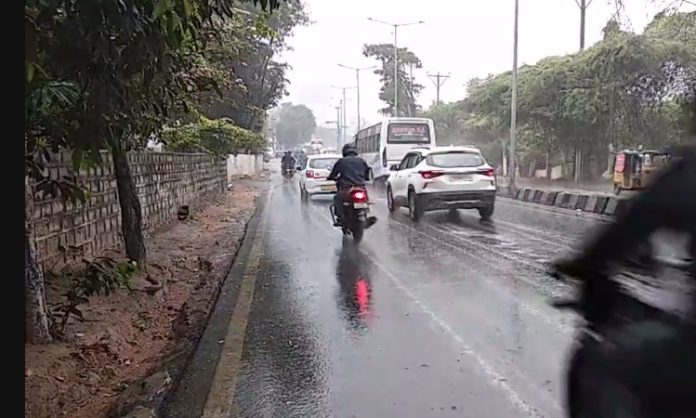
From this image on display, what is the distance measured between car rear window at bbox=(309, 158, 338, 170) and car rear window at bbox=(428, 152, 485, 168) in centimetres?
859

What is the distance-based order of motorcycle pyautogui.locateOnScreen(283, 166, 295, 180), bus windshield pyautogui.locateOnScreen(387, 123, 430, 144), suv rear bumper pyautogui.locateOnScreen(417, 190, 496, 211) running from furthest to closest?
motorcycle pyautogui.locateOnScreen(283, 166, 295, 180) < bus windshield pyautogui.locateOnScreen(387, 123, 430, 144) < suv rear bumper pyautogui.locateOnScreen(417, 190, 496, 211)

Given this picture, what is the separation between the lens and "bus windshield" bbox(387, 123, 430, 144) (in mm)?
33912

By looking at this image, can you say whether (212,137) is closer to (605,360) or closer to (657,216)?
(605,360)

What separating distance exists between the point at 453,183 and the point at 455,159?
0.60m

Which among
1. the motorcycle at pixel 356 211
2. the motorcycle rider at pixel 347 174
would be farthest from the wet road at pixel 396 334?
the motorcycle rider at pixel 347 174

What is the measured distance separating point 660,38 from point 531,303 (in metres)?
21.2

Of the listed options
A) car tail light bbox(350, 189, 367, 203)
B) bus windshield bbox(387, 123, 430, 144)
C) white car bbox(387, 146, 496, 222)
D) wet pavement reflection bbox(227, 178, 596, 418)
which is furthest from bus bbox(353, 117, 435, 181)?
wet pavement reflection bbox(227, 178, 596, 418)

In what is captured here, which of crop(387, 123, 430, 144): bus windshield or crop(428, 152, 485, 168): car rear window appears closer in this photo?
crop(428, 152, 485, 168): car rear window

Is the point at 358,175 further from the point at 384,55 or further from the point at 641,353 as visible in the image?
the point at 384,55

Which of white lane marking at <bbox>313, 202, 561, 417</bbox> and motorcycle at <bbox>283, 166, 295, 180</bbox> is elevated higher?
motorcycle at <bbox>283, 166, 295, 180</bbox>

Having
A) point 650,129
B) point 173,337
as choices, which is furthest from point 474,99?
point 173,337

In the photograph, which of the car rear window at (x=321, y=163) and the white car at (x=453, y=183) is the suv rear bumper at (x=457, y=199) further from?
the car rear window at (x=321, y=163)

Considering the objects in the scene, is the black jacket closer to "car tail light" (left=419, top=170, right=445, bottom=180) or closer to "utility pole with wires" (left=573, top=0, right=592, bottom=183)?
"car tail light" (left=419, top=170, right=445, bottom=180)

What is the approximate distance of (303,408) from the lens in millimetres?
4762
